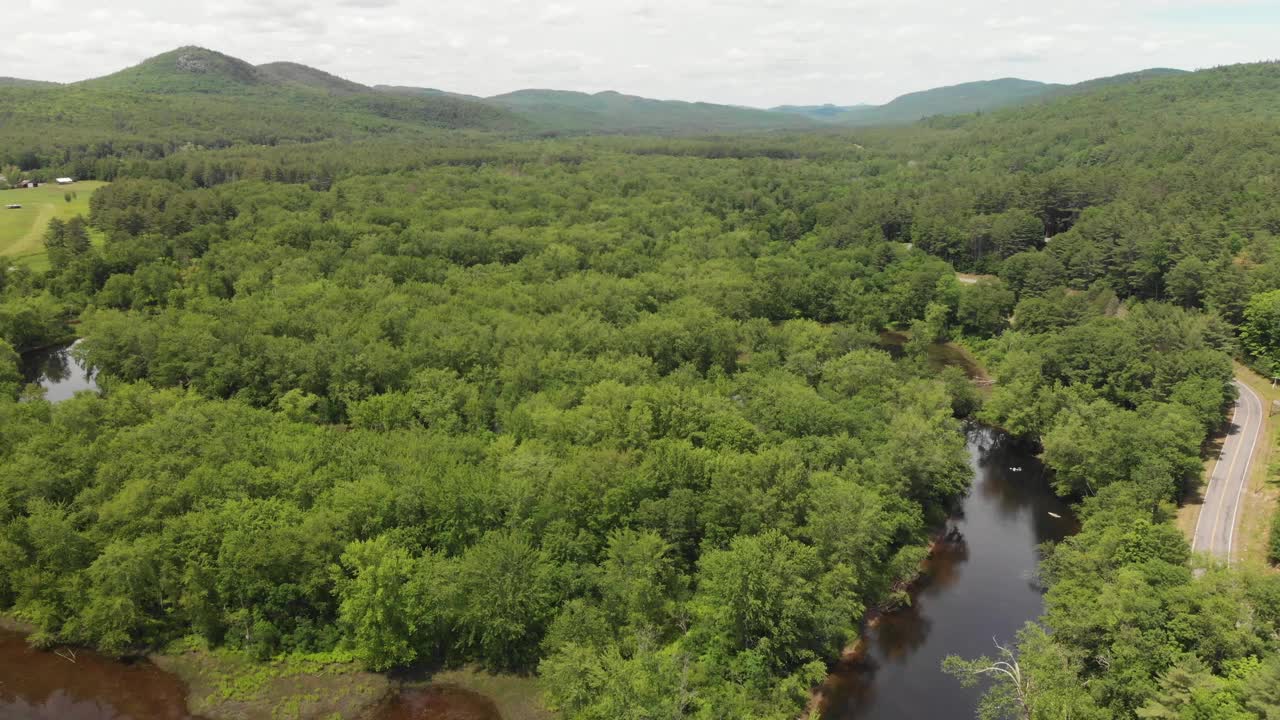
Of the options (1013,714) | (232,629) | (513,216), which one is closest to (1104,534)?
(1013,714)

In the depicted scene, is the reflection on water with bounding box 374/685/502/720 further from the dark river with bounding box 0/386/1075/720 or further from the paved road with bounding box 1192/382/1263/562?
the paved road with bounding box 1192/382/1263/562

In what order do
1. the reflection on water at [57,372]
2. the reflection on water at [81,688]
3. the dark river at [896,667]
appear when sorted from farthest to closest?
1. the reflection on water at [57,372]
2. the dark river at [896,667]
3. the reflection on water at [81,688]

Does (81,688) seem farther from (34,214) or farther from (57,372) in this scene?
(34,214)

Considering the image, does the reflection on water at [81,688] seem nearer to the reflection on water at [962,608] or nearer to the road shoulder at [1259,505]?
the reflection on water at [962,608]

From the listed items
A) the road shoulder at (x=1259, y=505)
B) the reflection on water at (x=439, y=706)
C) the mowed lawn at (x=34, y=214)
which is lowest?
the reflection on water at (x=439, y=706)

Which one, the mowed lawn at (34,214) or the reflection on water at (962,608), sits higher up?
the mowed lawn at (34,214)

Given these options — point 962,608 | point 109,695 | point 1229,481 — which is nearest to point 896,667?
point 962,608

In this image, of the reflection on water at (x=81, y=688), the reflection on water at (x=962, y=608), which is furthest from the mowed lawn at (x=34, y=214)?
the reflection on water at (x=962, y=608)
